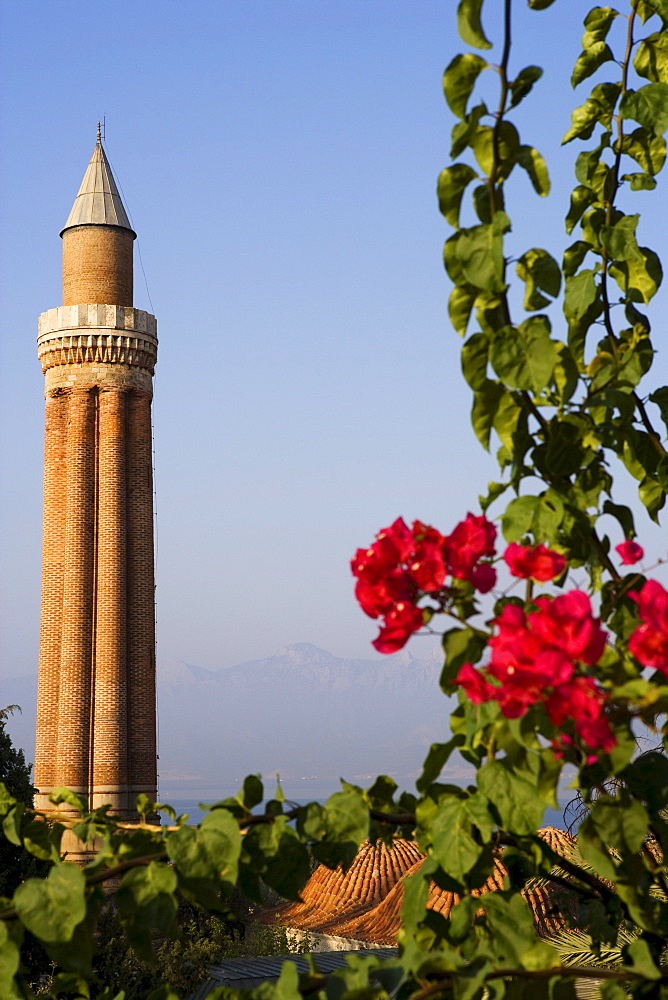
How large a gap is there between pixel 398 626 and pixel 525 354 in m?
0.59

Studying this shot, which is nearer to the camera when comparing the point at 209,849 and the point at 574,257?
the point at 209,849

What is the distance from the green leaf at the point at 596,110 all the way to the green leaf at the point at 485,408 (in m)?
0.85

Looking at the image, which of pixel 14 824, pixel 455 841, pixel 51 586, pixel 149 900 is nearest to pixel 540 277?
pixel 455 841

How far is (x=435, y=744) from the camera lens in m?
2.23

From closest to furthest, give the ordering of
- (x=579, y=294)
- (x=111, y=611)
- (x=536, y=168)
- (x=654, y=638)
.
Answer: (x=654, y=638) → (x=536, y=168) → (x=579, y=294) → (x=111, y=611)

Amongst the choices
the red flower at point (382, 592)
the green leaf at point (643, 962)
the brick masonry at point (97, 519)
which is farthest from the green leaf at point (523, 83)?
the brick masonry at point (97, 519)

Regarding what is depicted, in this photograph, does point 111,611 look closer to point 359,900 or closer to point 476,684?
point 359,900

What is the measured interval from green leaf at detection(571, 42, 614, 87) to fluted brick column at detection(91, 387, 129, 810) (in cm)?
2605

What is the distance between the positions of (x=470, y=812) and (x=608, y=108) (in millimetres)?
1763

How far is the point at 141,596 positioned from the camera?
95.5 ft

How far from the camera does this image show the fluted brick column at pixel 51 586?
28.4 metres

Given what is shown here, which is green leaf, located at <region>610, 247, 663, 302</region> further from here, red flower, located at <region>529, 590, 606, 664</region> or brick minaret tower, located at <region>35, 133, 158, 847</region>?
brick minaret tower, located at <region>35, 133, 158, 847</region>

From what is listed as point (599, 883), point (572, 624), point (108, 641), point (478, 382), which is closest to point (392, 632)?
point (572, 624)

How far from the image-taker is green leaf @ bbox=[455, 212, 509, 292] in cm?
217
